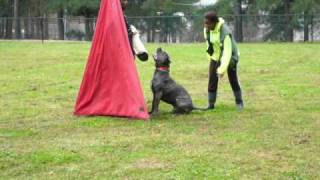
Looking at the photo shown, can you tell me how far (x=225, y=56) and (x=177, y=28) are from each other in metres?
38.2

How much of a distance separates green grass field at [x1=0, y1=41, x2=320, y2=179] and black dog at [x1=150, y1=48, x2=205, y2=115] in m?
0.22

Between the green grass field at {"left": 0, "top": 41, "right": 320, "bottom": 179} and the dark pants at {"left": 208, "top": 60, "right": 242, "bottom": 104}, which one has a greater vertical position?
the dark pants at {"left": 208, "top": 60, "right": 242, "bottom": 104}

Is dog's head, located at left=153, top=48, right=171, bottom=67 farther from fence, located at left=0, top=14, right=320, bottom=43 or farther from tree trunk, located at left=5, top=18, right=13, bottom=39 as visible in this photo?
tree trunk, located at left=5, top=18, right=13, bottom=39

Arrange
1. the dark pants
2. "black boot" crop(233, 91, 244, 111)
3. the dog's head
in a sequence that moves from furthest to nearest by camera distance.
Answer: "black boot" crop(233, 91, 244, 111), the dark pants, the dog's head

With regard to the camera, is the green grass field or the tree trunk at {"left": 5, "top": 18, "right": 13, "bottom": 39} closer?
the green grass field

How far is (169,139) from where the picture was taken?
8.47 m

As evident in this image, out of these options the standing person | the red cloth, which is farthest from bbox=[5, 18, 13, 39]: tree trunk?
the red cloth

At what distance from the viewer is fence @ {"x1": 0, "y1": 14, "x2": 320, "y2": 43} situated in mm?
44688

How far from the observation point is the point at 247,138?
8547 millimetres

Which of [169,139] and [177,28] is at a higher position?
[177,28]

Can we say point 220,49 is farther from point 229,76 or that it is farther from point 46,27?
point 46,27

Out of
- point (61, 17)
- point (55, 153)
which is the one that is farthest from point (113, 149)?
point (61, 17)

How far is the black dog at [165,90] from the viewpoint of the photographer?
10125 mm

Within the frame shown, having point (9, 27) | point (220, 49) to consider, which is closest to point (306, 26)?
point (9, 27)
